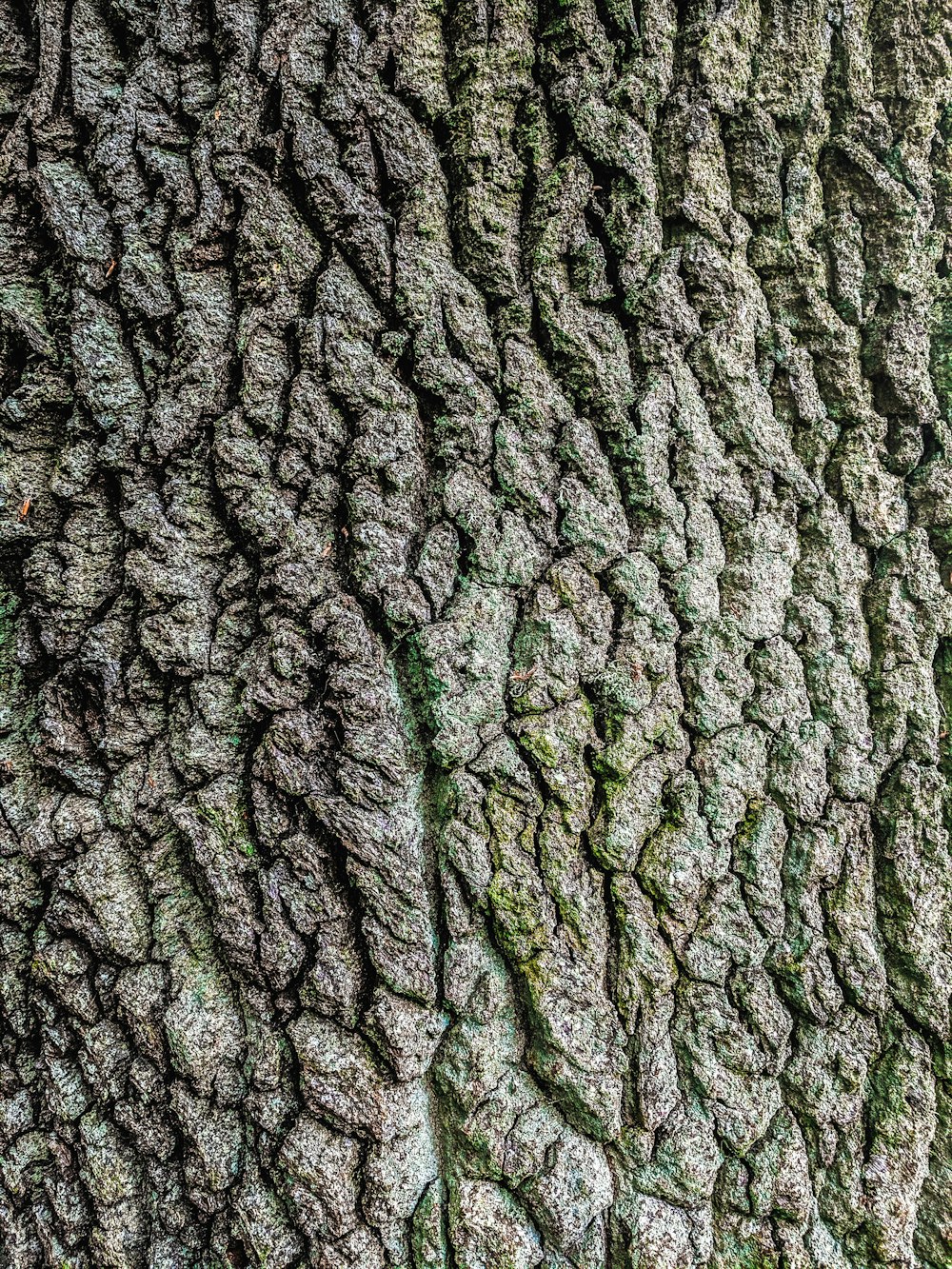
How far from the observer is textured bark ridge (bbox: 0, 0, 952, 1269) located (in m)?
1.14

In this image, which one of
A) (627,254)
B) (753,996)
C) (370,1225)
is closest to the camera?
(370,1225)

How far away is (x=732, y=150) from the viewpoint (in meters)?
1.38

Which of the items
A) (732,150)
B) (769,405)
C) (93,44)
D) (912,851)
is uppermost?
(93,44)

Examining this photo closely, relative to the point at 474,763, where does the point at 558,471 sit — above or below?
above

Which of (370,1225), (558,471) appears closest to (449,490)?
(558,471)

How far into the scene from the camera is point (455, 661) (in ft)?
3.88

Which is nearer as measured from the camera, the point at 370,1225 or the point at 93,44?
the point at 370,1225

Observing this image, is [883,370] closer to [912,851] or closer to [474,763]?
[912,851]

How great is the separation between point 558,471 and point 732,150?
697 mm

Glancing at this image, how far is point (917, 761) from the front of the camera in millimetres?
1322

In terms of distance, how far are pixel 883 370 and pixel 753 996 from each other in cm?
112

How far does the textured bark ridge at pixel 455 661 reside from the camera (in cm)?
114

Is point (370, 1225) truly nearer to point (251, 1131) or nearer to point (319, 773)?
point (251, 1131)

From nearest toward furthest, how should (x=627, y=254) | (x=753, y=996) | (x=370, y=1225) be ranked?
(x=370, y=1225) → (x=753, y=996) → (x=627, y=254)
